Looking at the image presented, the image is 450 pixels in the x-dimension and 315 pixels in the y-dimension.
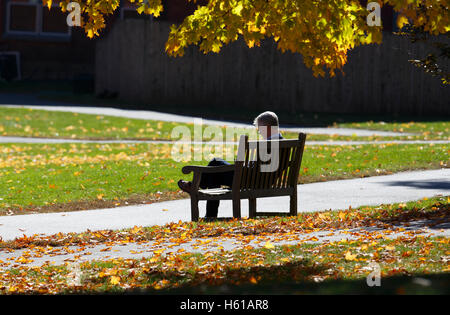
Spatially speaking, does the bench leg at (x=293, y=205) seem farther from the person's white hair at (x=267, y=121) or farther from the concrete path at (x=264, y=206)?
the person's white hair at (x=267, y=121)

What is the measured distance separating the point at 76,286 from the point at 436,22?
13.2ft

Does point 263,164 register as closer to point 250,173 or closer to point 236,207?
point 250,173

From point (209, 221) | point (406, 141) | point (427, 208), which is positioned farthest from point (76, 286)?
point (406, 141)

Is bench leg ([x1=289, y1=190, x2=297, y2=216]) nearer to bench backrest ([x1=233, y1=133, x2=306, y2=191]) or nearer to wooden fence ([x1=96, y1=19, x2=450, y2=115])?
bench backrest ([x1=233, y1=133, x2=306, y2=191])

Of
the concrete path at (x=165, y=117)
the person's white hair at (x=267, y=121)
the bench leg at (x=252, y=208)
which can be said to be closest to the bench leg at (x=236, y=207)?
the bench leg at (x=252, y=208)

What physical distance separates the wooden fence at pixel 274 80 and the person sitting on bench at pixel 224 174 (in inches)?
716

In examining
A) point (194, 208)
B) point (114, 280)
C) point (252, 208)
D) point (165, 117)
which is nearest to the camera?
point (114, 280)

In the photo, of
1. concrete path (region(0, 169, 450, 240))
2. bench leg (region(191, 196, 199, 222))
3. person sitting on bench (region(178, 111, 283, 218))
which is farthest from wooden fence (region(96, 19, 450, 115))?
bench leg (region(191, 196, 199, 222))

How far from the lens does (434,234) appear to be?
7.37 m

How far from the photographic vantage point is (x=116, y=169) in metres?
13.8

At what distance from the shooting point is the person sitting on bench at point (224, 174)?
9.21m

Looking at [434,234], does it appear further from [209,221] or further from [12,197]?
[12,197]

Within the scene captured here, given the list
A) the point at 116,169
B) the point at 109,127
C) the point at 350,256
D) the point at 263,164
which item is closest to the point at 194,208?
the point at 263,164

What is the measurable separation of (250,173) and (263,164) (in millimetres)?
190
